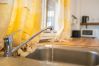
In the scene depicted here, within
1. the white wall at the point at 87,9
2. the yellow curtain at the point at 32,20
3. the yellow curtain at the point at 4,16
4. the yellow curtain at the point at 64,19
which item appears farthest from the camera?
the white wall at the point at 87,9

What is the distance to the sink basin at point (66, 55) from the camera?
1.54 meters

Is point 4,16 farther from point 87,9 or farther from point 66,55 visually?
point 87,9

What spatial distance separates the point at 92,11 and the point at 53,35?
66.1 inches

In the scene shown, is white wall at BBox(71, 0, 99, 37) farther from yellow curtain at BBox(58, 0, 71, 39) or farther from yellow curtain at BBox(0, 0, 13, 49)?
yellow curtain at BBox(0, 0, 13, 49)

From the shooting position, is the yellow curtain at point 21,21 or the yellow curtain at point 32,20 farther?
the yellow curtain at point 32,20

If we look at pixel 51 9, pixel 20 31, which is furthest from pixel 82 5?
pixel 20 31

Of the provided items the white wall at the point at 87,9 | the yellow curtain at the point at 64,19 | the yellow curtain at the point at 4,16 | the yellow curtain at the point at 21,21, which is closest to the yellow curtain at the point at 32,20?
the yellow curtain at the point at 21,21

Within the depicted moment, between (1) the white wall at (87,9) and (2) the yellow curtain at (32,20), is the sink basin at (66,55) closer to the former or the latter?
(2) the yellow curtain at (32,20)

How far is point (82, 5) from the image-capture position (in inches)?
155

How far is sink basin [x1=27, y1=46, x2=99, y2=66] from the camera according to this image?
1.54 m

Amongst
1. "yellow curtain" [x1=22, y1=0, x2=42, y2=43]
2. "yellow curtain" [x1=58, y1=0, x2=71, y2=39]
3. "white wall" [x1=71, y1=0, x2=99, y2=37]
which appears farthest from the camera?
"white wall" [x1=71, y1=0, x2=99, y2=37]

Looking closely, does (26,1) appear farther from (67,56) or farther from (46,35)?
(46,35)

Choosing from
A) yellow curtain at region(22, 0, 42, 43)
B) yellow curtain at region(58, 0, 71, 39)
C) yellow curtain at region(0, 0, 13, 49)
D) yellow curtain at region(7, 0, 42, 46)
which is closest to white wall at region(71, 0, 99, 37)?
yellow curtain at region(58, 0, 71, 39)

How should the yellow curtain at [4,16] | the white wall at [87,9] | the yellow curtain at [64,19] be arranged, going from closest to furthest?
1. the yellow curtain at [4,16]
2. the yellow curtain at [64,19]
3. the white wall at [87,9]
